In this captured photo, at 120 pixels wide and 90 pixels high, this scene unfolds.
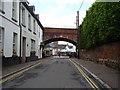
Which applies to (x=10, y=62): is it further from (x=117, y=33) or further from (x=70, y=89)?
(x=70, y=89)

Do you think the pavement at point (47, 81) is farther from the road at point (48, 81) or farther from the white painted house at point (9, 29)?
the white painted house at point (9, 29)

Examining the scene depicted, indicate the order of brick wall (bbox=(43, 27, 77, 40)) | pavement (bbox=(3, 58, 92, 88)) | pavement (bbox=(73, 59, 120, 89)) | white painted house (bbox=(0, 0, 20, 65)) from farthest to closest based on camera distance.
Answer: brick wall (bbox=(43, 27, 77, 40)), white painted house (bbox=(0, 0, 20, 65)), pavement (bbox=(73, 59, 120, 89)), pavement (bbox=(3, 58, 92, 88))

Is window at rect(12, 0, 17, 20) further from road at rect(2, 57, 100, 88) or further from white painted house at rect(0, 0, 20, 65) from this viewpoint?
road at rect(2, 57, 100, 88)

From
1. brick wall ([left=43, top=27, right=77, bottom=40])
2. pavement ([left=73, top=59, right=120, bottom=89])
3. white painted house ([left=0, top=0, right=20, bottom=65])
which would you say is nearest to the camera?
pavement ([left=73, top=59, right=120, bottom=89])

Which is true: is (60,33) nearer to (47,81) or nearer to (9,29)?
(9,29)

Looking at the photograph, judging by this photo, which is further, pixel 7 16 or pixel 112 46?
pixel 7 16

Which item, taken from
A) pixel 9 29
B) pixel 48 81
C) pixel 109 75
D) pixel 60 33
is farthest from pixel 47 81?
pixel 60 33

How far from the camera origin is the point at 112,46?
16266mm

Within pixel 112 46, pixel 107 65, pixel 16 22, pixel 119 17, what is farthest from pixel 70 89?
pixel 16 22

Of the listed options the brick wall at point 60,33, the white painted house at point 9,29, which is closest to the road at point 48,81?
the white painted house at point 9,29

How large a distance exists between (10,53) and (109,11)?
979cm

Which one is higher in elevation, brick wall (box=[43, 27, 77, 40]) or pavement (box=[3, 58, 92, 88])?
brick wall (box=[43, 27, 77, 40])

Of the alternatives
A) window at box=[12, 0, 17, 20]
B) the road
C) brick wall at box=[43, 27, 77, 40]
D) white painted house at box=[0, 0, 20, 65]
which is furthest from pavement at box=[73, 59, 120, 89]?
brick wall at box=[43, 27, 77, 40]

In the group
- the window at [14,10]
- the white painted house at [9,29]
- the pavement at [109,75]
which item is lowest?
the pavement at [109,75]
